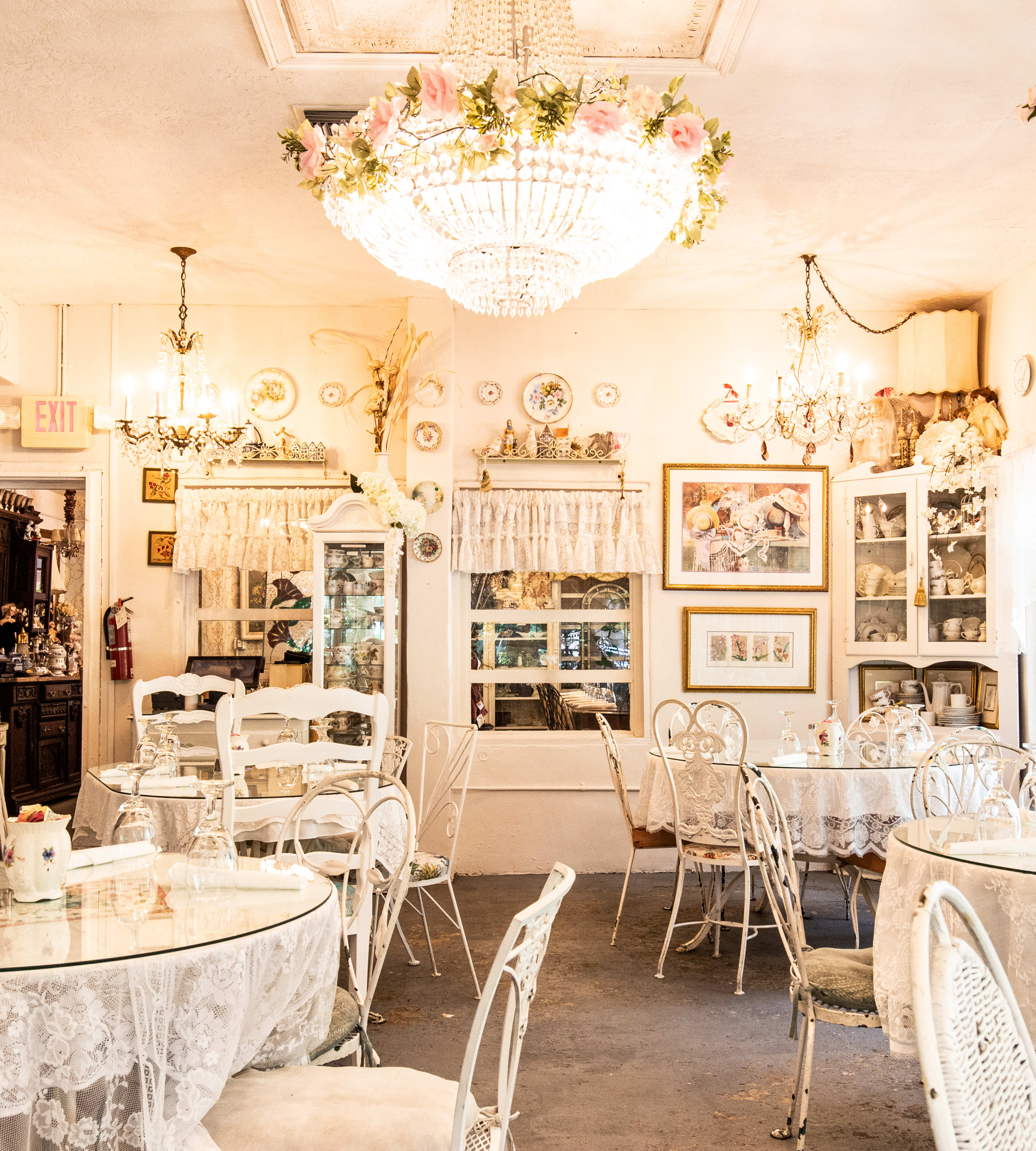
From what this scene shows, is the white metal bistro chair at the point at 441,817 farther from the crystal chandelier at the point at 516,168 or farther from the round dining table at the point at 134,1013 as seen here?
the crystal chandelier at the point at 516,168

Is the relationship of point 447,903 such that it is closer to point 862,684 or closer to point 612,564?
point 612,564

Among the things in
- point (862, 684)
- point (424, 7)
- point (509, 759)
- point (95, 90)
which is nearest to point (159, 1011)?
point (424, 7)

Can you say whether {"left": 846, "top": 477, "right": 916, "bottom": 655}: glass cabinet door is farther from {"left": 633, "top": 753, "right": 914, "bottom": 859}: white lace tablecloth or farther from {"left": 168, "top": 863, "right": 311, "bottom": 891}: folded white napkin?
{"left": 168, "top": 863, "right": 311, "bottom": 891}: folded white napkin

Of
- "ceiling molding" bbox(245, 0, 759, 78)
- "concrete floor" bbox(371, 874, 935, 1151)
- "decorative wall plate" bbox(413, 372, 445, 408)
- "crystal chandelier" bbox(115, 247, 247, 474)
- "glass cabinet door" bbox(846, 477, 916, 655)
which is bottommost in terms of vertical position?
"concrete floor" bbox(371, 874, 935, 1151)

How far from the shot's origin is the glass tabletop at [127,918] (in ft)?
6.05

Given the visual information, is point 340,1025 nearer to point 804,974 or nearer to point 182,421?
point 804,974

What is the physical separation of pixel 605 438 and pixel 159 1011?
4676 mm

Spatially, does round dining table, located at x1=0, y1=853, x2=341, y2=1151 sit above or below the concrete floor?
above

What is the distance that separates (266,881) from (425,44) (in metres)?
2.72

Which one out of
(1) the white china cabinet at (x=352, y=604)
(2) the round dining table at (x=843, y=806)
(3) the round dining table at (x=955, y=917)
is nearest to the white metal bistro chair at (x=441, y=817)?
(1) the white china cabinet at (x=352, y=604)

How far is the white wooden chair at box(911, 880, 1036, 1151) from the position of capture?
1.07m

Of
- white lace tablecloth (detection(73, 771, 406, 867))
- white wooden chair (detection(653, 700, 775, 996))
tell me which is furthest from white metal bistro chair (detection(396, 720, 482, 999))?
white wooden chair (detection(653, 700, 775, 996))

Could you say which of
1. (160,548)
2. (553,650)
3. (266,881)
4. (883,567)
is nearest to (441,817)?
(553,650)

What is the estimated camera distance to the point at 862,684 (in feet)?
20.3
